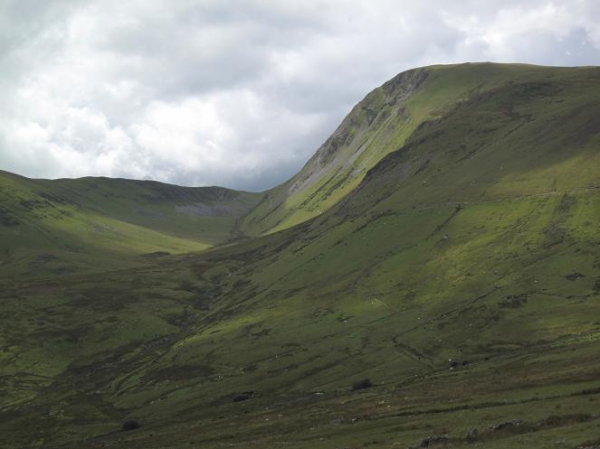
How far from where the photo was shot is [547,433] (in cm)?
4272

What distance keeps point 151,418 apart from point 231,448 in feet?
158

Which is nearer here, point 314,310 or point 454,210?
point 314,310

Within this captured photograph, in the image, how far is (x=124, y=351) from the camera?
162875mm

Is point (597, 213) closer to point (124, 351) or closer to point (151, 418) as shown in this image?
point (151, 418)

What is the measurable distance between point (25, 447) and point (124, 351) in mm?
65097

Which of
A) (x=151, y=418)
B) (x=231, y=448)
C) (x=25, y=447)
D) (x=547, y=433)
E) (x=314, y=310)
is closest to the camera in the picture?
(x=547, y=433)

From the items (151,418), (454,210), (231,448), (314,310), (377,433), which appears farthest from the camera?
(454,210)

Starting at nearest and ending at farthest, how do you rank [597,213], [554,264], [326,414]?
[326,414], [554,264], [597,213]

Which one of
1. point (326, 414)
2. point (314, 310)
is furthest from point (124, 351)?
point (326, 414)

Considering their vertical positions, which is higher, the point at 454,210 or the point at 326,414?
the point at 454,210

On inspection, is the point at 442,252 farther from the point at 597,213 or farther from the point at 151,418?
the point at 151,418

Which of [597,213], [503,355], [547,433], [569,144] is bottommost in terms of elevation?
[503,355]

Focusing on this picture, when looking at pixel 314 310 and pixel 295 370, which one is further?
pixel 314 310

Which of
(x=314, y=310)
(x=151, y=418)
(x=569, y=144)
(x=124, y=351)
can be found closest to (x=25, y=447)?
(x=151, y=418)
